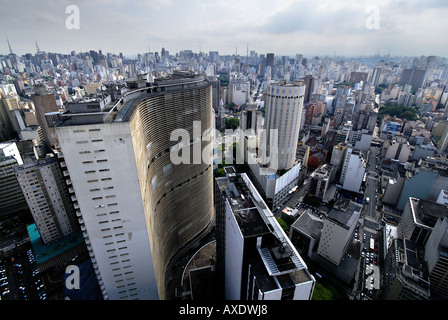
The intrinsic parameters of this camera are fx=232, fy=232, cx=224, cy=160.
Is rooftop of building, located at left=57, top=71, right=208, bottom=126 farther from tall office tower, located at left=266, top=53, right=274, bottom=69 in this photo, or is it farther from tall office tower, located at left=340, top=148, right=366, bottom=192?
tall office tower, located at left=266, top=53, right=274, bottom=69

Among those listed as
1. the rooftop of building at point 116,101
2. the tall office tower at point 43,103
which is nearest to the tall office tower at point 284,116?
the rooftop of building at point 116,101

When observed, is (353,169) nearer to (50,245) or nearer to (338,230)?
(338,230)

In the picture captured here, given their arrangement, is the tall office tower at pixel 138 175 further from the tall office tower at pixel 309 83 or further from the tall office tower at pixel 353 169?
the tall office tower at pixel 309 83

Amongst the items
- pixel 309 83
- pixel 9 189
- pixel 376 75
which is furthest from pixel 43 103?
pixel 376 75
